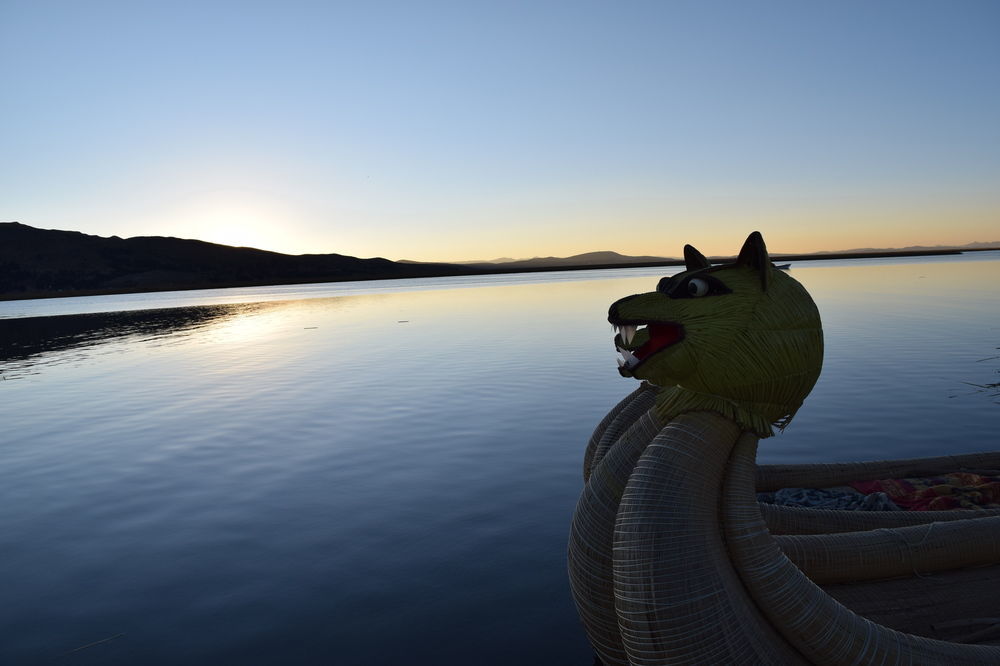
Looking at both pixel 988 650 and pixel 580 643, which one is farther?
pixel 580 643

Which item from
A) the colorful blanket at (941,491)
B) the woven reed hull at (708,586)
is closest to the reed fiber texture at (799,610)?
the woven reed hull at (708,586)

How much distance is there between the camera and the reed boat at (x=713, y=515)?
124 inches

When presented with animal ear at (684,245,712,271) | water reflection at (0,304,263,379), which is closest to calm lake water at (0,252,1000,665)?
animal ear at (684,245,712,271)

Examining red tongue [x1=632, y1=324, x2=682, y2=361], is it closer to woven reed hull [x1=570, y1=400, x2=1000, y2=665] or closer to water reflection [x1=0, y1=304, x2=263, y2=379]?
woven reed hull [x1=570, y1=400, x2=1000, y2=665]

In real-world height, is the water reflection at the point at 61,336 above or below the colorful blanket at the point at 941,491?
below

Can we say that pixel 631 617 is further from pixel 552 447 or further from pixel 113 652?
pixel 552 447

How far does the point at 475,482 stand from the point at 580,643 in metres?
4.75

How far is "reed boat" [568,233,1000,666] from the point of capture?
3.15 metres

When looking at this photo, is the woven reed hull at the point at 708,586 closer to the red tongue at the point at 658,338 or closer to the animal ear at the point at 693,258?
the red tongue at the point at 658,338

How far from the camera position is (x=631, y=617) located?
3.20 meters

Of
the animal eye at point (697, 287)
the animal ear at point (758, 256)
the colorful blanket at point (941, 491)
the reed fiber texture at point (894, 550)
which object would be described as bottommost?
the colorful blanket at point (941, 491)

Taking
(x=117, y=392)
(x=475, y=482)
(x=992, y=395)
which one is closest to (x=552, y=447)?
(x=475, y=482)

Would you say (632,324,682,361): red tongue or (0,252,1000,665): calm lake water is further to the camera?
(0,252,1000,665): calm lake water

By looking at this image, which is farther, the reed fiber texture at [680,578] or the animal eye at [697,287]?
the animal eye at [697,287]
